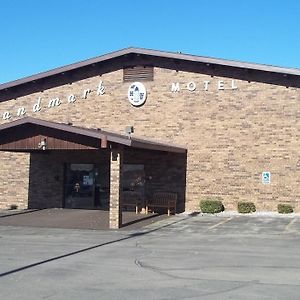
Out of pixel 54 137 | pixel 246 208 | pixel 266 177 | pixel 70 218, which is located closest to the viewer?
pixel 54 137

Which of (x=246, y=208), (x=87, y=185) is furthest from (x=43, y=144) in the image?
(x=246, y=208)

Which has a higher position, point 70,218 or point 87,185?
point 87,185

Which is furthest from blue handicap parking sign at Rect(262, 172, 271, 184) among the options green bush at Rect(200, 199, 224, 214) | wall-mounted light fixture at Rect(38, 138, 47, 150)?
wall-mounted light fixture at Rect(38, 138, 47, 150)

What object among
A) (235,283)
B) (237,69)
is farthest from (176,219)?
(235,283)

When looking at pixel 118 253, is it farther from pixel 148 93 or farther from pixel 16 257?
pixel 148 93

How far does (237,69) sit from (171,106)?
3.19 metres

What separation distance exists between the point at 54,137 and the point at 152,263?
8687mm

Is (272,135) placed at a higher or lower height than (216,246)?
higher

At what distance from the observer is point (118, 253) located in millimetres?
11484

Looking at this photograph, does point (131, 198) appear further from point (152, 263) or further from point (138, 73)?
point (152, 263)

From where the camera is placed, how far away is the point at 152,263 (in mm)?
10141

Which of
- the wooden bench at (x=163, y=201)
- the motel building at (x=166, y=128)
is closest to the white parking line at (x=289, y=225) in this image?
the motel building at (x=166, y=128)

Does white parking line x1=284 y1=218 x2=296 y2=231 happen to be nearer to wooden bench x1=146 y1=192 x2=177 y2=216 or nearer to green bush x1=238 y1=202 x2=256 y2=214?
green bush x1=238 y1=202 x2=256 y2=214

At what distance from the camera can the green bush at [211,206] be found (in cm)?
2148
